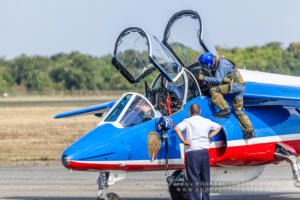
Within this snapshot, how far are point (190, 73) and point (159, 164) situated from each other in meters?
1.96

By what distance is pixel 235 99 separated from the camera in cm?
1070

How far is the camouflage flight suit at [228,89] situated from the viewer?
416 inches

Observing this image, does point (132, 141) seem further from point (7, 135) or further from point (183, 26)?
point (7, 135)

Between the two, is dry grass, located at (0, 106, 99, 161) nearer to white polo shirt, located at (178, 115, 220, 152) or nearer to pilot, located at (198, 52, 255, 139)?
pilot, located at (198, 52, 255, 139)

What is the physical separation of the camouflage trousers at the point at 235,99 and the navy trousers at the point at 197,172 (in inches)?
53.3

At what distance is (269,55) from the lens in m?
71.2

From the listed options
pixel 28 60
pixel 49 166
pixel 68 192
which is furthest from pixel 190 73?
pixel 28 60

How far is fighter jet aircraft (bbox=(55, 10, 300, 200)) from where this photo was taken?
32.4ft

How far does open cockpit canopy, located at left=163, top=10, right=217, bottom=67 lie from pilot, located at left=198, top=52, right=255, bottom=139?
84 cm

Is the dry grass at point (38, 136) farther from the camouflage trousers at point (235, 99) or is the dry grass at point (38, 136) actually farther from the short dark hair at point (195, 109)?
the short dark hair at point (195, 109)

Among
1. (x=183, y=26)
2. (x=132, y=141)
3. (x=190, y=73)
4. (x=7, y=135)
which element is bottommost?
(x=7, y=135)

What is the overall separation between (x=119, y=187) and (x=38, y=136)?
14.8 m

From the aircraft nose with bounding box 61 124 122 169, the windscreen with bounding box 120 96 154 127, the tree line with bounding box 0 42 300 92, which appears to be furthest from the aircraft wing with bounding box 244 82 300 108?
the tree line with bounding box 0 42 300 92

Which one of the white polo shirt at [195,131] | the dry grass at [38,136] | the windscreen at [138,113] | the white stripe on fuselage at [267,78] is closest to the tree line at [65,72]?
the dry grass at [38,136]
